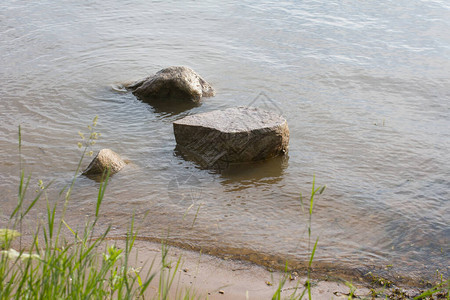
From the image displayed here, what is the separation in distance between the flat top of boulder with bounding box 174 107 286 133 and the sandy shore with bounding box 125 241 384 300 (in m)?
2.24

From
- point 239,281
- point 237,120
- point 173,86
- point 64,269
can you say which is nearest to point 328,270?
point 239,281

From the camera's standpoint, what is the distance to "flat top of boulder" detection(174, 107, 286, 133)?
21.9ft

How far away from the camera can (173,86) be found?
8.56 metres

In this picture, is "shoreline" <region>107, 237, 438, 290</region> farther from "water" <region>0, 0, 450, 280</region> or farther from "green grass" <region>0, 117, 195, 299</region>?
"green grass" <region>0, 117, 195, 299</region>

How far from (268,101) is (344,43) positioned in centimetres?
338

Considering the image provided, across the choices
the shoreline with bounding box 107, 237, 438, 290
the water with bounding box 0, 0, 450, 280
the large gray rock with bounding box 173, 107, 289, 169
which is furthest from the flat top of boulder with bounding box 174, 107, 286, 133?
the shoreline with bounding box 107, 237, 438, 290

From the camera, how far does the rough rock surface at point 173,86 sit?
28.0 feet

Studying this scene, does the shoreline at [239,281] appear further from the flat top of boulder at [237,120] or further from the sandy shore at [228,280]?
the flat top of boulder at [237,120]

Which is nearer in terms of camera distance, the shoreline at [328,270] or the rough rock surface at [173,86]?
the shoreline at [328,270]

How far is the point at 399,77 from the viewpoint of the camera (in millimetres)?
9555

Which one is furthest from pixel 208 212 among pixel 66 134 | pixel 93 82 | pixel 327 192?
pixel 93 82

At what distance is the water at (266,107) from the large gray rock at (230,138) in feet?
0.64

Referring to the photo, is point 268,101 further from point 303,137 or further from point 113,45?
point 113,45

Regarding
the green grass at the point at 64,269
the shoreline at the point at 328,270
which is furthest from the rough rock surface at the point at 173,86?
the green grass at the point at 64,269
